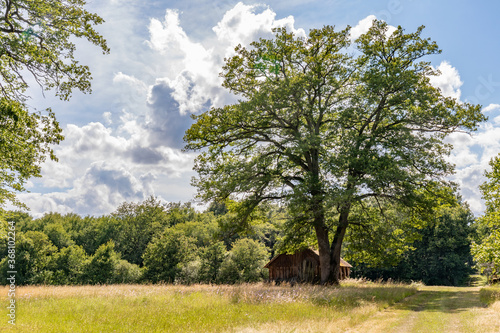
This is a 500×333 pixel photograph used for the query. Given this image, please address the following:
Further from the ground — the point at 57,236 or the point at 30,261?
the point at 57,236

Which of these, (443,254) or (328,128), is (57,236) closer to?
(328,128)

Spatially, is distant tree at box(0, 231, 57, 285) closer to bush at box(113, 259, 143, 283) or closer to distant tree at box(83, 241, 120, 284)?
distant tree at box(83, 241, 120, 284)

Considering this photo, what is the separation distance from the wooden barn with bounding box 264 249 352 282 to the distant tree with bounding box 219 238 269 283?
826 centimetres

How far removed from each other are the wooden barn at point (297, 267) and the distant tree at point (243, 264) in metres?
8.26

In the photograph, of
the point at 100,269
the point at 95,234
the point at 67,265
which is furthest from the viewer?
the point at 95,234

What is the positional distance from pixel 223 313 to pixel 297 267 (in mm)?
25573

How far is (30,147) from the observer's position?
14.2 metres

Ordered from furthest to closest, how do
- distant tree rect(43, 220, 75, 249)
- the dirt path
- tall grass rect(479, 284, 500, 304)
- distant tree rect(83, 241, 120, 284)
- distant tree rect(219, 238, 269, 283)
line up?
1. distant tree rect(43, 220, 75, 249)
2. distant tree rect(83, 241, 120, 284)
3. distant tree rect(219, 238, 269, 283)
4. tall grass rect(479, 284, 500, 304)
5. the dirt path

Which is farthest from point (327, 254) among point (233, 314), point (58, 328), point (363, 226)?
point (58, 328)

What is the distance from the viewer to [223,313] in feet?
39.2

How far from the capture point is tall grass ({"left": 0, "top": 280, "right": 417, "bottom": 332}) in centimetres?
1008

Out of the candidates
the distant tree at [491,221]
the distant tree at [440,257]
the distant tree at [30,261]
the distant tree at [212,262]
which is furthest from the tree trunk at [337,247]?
the distant tree at [30,261]


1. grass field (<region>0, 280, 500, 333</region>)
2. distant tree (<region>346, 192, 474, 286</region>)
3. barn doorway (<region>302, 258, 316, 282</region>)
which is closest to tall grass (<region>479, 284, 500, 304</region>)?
grass field (<region>0, 280, 500, 333</region>)

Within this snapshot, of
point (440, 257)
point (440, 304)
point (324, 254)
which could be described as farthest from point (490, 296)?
point (440, 257)
